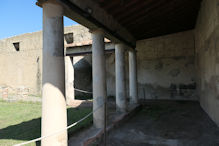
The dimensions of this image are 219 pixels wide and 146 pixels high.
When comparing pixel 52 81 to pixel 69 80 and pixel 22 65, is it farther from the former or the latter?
pixel 22 65

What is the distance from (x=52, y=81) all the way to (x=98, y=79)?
6.32 feet

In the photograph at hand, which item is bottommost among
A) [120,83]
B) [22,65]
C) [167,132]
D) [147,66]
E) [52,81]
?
[167,132]

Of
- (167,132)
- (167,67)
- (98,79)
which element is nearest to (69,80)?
(98,79)

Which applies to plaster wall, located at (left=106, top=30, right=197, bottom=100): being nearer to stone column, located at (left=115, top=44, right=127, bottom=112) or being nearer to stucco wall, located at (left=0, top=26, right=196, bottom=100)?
stucco wall, located at (left=0, top=26, right=196, bottom=100)

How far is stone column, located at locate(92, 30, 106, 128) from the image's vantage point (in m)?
4.39

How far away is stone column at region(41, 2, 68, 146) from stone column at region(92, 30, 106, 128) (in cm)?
168

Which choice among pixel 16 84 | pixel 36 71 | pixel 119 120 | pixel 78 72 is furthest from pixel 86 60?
pixel 119 120

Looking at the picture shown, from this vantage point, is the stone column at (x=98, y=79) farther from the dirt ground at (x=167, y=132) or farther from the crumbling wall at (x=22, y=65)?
the crumbling wall at (x=22, y=65)

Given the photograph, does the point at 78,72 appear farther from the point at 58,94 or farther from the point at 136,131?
the point at 58,94

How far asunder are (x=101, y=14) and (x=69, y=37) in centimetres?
808

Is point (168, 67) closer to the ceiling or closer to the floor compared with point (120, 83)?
closer to the ceiling

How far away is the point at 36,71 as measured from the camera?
45.2ft

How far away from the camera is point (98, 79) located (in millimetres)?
4469

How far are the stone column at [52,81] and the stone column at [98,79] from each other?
1680 millimetres
